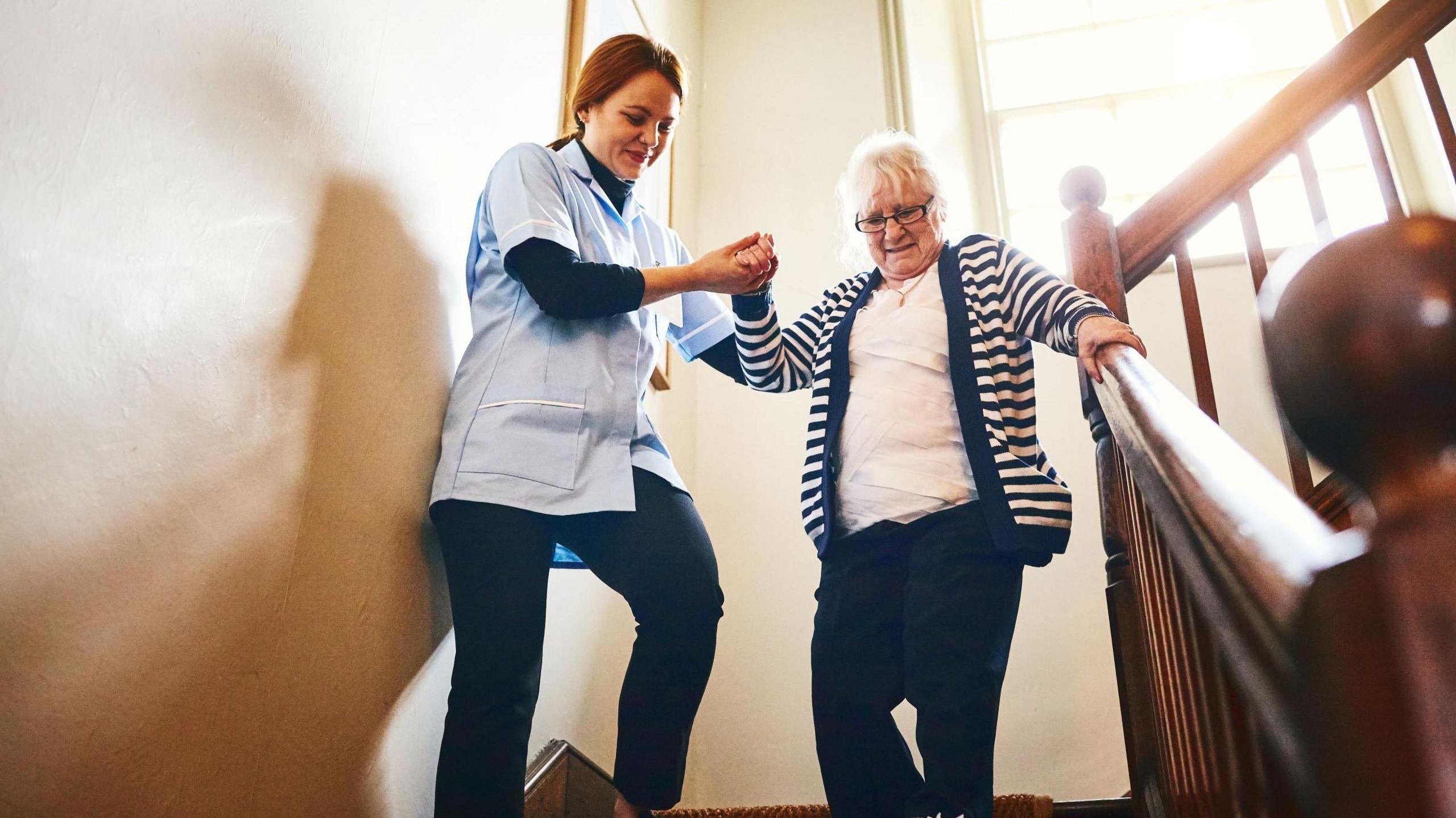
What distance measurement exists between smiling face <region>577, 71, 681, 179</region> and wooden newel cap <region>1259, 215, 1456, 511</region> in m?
1.14

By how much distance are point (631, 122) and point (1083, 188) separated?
0.79 m

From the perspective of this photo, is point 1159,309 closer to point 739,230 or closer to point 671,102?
point 739,230

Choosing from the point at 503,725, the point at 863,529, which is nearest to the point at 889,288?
the point at 863,529

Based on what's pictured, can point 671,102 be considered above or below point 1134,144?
below

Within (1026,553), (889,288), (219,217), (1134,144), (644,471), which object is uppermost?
(1134,144)

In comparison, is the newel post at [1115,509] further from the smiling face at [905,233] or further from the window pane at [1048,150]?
the window pane at [1048,150]

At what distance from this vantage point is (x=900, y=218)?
1.51 m

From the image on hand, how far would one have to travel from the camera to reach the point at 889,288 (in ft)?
5.14

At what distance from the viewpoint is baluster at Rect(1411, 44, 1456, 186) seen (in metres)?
1.37

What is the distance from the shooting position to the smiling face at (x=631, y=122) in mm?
1367

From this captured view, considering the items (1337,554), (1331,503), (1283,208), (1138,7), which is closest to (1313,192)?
(1331,503)

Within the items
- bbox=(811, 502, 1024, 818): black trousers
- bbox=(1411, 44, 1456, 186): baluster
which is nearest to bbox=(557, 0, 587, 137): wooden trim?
bbox=(811, 502, 1024, 818): black trousers

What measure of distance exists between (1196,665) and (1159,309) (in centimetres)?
222

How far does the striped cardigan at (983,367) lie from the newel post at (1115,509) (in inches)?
3.3
